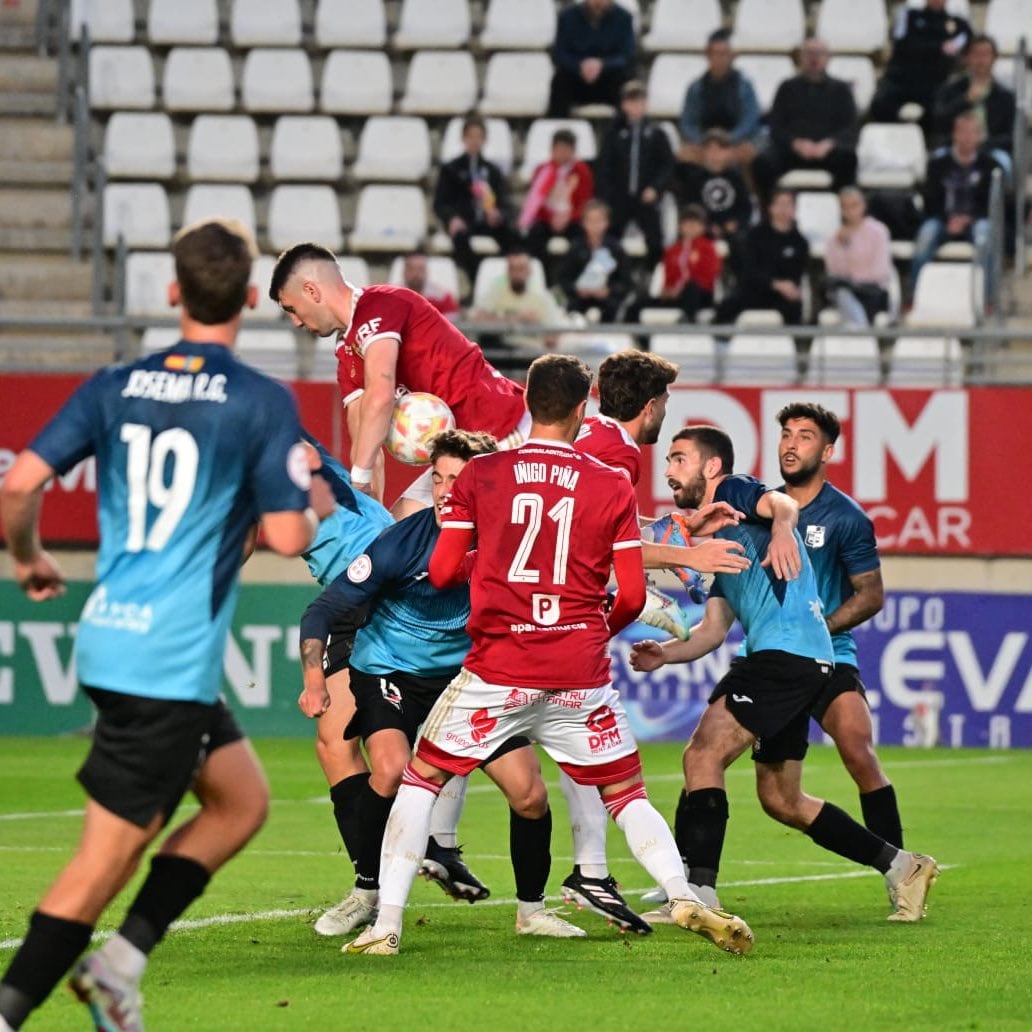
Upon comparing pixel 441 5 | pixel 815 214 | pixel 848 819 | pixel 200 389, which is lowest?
pixel 848 819

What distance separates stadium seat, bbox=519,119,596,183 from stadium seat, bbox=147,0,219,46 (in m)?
3.59

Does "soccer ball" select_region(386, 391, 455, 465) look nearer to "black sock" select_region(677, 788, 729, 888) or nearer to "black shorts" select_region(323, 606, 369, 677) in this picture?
"black shorts" select_region(323, 606, 369, 677)

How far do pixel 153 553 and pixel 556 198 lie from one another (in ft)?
49.0

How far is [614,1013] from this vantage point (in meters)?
6.05

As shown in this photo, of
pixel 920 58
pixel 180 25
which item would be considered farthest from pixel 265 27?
pixel 920 58

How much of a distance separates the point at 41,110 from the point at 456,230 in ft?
15.6

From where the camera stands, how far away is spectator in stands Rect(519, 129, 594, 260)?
19750mm

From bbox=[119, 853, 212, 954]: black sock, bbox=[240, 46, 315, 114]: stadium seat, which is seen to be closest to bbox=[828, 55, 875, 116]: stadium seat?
bbox=[240, 46, 315, 114]: stadium seat

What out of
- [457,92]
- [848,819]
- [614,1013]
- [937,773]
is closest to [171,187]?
[457,92]

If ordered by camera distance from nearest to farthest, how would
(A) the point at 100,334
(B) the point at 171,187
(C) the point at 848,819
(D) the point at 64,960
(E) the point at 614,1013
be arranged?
(D) the point at 64,960, (E) the point at 614,1013, (C) the point at 848,819, (A) the point at 100,334, (B) the point at 171,187

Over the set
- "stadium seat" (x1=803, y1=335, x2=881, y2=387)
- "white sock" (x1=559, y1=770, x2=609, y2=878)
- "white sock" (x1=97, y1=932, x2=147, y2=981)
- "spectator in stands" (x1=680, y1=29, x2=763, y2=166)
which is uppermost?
"spectator in stands" (x1=680, y1=29, x2=763, y2=166)

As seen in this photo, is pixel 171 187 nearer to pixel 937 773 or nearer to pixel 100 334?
pixel 100 334

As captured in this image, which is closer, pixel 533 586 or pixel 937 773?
pixel 533 586

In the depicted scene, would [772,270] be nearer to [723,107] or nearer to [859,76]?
[723,107]
